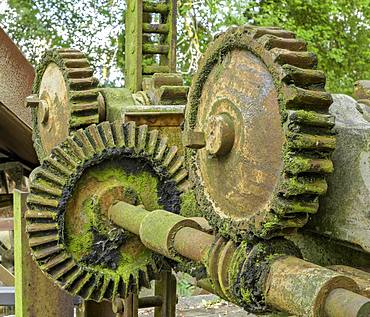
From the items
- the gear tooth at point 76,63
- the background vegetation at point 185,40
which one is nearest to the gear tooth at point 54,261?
the gear tooth at point 76,63

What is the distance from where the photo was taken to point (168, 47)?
3.60 metres

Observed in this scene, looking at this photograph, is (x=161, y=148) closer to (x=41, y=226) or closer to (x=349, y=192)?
(x=41, y=226)

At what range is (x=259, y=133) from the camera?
1.68m

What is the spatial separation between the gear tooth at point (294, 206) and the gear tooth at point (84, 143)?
113 centimetres

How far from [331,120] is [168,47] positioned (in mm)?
2118

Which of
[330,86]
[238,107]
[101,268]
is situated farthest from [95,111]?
→ [330,86]

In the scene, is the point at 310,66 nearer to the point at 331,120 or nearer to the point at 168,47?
the point at 331,120

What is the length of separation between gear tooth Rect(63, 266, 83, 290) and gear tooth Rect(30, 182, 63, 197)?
274mm

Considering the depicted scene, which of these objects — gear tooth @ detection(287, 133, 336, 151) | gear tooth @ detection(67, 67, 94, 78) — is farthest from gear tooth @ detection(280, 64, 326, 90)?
gear tooth @ detection(67, 67, 94, 78)

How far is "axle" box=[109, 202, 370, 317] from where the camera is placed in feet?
4.56

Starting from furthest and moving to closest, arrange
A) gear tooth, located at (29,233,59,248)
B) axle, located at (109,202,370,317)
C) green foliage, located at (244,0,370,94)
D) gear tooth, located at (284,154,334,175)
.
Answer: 1. green foliage, located at (244,0,370,94)
2. gear tooth, located at (29,233,59,248)
3. gear tooth, located at (284,154,334,175)
4. axle, located at (109,202,370,317)

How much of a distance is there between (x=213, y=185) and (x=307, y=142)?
1.46 ft

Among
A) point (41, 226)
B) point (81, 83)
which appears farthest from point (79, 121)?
point (41, 226)

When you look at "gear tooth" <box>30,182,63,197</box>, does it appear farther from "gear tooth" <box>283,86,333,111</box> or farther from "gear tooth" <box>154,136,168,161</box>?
"gear tooth" <box>283,86,333,111</box>
